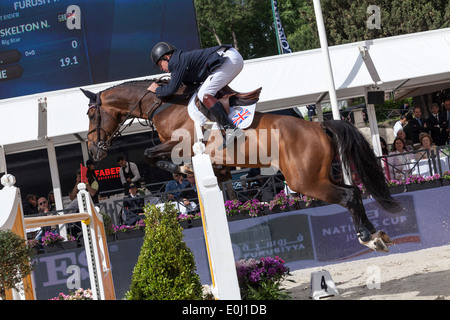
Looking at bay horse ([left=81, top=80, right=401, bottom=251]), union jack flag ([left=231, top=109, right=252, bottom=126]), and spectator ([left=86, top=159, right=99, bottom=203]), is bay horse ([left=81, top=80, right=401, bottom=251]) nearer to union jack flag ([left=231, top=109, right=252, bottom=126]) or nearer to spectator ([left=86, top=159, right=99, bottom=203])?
union jack flag ([left=231, top=109, right=252, bottom=126])

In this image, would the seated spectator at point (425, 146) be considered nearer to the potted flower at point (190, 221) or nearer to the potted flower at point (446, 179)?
the potted flower at point (446, 179)

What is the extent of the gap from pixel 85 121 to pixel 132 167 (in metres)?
1.69

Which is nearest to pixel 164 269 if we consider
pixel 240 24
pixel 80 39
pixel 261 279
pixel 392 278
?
pixel 261 279

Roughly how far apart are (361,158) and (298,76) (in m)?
3.14

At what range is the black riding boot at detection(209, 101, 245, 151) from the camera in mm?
4926

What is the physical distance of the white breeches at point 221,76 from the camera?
4.98 meters

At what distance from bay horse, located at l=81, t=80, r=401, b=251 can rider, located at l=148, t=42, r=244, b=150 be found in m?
0.23

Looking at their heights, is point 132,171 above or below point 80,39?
below

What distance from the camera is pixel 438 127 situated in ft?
31.1

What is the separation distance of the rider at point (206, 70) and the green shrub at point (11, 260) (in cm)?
248

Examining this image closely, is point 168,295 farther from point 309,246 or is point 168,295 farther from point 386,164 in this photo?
point 386,164

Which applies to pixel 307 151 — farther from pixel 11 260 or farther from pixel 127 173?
pixel 127 173

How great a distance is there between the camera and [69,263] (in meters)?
7.43

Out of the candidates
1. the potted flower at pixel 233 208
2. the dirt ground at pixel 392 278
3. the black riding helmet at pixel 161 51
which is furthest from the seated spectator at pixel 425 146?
the black riding helmet at pixel 161 51
